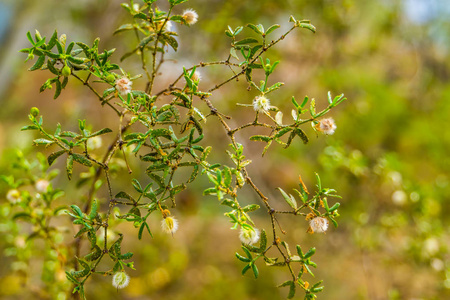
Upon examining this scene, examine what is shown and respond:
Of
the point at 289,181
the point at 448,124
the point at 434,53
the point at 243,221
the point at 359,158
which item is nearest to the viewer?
the point at 243,221

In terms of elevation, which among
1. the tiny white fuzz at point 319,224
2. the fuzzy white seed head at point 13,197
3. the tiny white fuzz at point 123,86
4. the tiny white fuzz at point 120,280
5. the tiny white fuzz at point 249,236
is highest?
the tiny white fuzz at point 123,86

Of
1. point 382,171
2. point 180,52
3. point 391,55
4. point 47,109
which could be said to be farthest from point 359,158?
point 47,109

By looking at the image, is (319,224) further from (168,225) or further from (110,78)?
(110,78)

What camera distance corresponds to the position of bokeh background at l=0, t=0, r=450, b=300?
5.47ft

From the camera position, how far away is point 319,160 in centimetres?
154

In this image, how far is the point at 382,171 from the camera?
1549 mm

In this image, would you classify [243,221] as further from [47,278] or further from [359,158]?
[359,158]

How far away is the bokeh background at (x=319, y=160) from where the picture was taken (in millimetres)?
1668

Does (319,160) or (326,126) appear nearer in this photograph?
(326,126)

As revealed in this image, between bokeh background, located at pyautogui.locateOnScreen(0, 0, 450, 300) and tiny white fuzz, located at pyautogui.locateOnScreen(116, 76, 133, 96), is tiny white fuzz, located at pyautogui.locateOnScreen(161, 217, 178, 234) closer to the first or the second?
tiny white fuzz, located at pyautogui.locateOnScreen(116, 76, 133, 96)

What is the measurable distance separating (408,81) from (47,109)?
3.98m

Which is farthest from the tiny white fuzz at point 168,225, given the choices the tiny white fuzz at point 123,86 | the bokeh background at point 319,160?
the bokeh background at point 319,160

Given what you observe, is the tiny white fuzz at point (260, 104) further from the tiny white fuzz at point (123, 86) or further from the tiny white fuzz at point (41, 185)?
the tiny white fuzz at point (41, 185)

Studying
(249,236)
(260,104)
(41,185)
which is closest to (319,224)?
(249,236)
